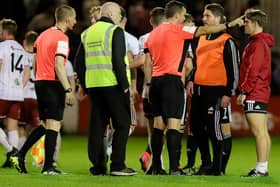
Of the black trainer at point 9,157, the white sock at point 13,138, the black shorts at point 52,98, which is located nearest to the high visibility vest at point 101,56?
the black shorts at point 52,98

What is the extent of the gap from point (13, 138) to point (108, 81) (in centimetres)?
341

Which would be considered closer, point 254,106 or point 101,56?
point 101,56

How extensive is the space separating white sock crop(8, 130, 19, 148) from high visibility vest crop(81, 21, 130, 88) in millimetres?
3181

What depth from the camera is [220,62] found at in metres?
14.6

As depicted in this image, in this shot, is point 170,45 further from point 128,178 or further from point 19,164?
point 19,164

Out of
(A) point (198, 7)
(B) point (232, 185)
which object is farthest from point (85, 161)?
(A) point (198, 7)

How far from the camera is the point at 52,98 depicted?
1420 cm

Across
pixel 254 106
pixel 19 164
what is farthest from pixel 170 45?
pixel 19 164

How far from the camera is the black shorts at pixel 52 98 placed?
1422 cm

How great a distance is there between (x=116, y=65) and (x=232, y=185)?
6.89 ft

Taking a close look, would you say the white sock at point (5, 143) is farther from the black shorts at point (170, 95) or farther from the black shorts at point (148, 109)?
the black shorts at point (170, 95)

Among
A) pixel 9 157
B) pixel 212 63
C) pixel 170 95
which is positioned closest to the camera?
pixel 170 95

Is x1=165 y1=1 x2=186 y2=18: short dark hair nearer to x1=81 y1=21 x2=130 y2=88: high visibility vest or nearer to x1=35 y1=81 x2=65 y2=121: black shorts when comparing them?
x1=81 y1=21 x2=130 y2=88: high visibility vest

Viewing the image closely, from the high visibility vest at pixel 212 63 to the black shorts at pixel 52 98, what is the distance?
6.32 ft
